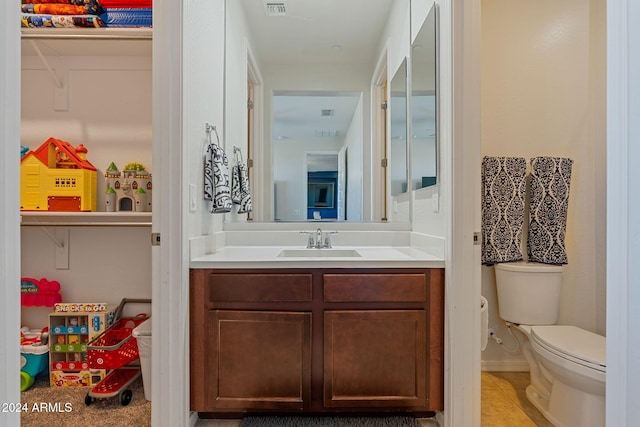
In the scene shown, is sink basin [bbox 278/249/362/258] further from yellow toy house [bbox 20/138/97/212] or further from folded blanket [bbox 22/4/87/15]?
folded blanket [bbox 22/4/87/15]

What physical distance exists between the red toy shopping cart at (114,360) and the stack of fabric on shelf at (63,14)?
1.64 metres

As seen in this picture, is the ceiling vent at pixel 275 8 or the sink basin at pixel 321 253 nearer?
the sink basin at pixel 321 253

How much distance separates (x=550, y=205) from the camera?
2.18m

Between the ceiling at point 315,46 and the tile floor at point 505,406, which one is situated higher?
the ceiling at point 315,46

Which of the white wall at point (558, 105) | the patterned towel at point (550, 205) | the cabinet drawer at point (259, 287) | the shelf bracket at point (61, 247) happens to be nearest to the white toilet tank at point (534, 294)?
the patterned towel at point (550, 205)

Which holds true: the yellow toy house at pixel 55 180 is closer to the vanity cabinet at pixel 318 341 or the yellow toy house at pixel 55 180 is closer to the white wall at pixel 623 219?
the vanity cabinet at pixel 318 341

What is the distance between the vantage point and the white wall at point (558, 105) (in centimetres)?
226

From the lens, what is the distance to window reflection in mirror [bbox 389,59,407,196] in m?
2.28

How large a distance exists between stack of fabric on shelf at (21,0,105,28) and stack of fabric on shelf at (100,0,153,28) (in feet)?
0.17

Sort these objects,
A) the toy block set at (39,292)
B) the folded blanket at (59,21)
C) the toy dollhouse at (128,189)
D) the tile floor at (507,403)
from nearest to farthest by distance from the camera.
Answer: the tile floor at (507,403), the folded blanket at (59,21), the toy dollhouse at (128,189), the toy block set at (39,292)

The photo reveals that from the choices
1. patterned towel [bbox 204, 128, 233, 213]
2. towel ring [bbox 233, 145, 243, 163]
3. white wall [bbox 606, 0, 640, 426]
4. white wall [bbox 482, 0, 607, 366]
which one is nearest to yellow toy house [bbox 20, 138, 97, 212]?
patterned towel [bbox 204, 128, 233, 213]

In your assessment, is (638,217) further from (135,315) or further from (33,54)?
(33,54)

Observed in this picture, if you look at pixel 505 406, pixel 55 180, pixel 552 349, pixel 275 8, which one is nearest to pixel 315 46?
pixel 275 8

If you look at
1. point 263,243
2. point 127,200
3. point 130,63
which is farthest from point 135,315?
point 130,63
